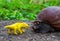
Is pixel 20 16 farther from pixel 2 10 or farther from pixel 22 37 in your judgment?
pixel 22 37

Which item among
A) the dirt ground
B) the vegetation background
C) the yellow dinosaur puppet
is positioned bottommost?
the vegetation background

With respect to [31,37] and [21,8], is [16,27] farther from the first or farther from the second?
[21,8]

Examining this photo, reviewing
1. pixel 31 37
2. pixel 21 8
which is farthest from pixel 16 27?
pixel 21 8

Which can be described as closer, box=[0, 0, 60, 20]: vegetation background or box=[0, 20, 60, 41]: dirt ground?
box=[0, 20, 60, 41]: dirt ground

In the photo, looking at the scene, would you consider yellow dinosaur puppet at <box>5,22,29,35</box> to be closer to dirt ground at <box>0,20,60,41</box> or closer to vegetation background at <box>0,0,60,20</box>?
dirt ground at <box>0,20,60,41</box>

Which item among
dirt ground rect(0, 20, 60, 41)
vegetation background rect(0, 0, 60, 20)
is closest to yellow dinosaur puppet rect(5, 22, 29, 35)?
dirt ground rect(0, 20, 60, 41)

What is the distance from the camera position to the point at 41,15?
2.68 meters

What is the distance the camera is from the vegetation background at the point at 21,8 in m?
3.82

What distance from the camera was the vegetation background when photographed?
3.82m

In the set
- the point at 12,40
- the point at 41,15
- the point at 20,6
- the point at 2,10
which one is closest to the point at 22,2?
the point at 20,6

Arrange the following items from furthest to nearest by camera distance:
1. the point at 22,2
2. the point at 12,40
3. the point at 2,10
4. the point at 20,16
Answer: the point at 22,2
the point at 2,10
the point at 20,16
the point at 12,40

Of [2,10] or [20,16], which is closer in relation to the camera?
[20,16]

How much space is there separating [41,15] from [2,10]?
146cm

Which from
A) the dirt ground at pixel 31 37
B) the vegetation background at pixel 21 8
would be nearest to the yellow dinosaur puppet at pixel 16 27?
Answer: the dirt ground at pixel 31 37
